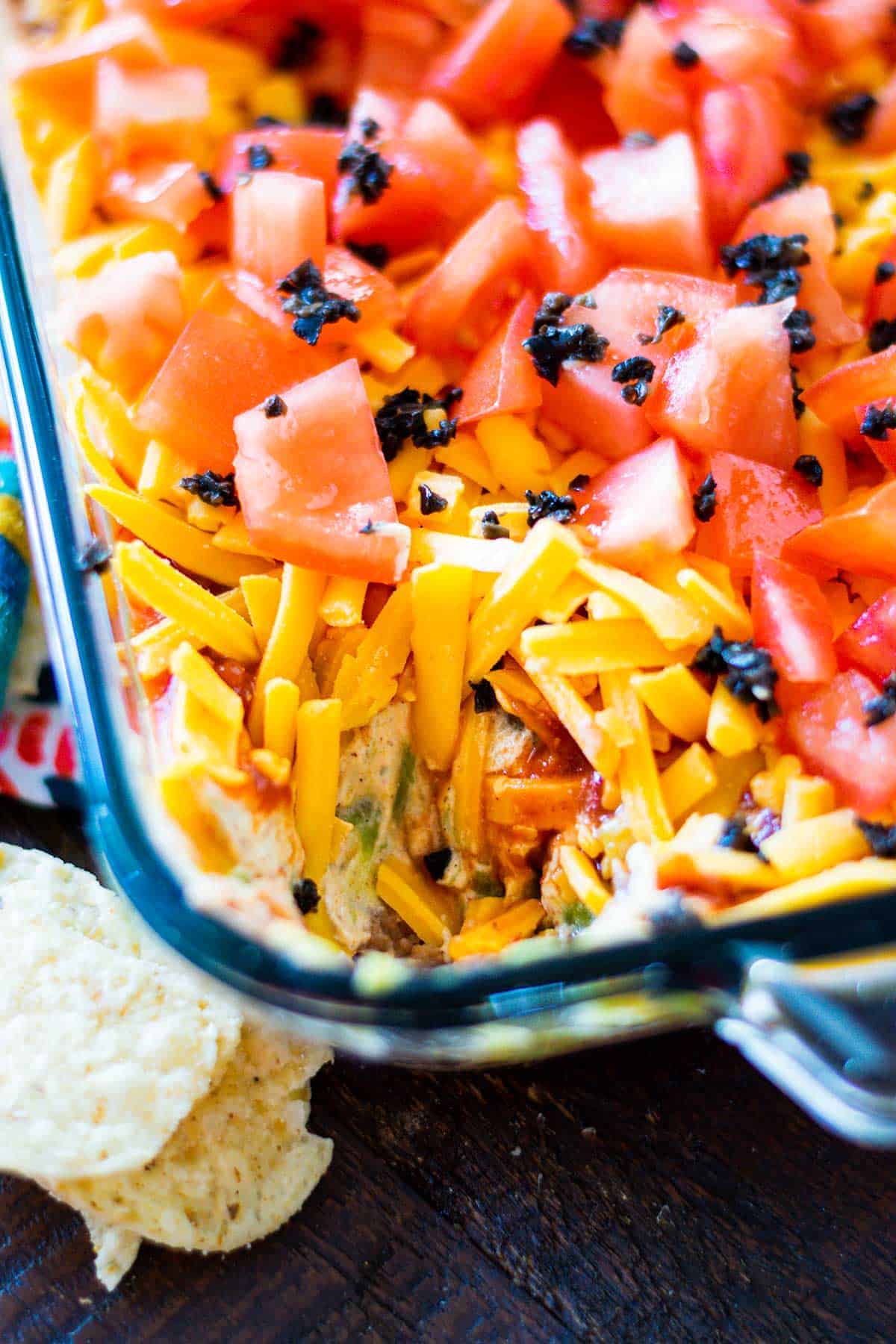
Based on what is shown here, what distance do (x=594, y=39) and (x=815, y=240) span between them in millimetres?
549

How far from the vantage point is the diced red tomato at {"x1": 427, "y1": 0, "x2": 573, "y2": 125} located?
6.40ft

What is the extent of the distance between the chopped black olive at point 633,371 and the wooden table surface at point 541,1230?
91cm

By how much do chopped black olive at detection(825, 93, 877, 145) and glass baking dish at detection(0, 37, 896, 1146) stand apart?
1.36m

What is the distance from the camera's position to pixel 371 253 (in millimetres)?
1793

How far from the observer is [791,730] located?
1422mm

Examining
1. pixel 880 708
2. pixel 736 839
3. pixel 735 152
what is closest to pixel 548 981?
pixel 736 839

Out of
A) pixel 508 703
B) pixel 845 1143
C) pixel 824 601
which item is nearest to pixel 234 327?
pixel 508 703

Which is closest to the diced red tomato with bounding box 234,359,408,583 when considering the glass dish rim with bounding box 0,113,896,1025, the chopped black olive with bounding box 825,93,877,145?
the glass dish rim with bounding box 0,113,896,1025

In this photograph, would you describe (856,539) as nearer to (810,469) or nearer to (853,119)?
(810,469)

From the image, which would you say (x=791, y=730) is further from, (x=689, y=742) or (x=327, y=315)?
(x=327, y=315)

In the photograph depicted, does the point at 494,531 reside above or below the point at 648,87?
below

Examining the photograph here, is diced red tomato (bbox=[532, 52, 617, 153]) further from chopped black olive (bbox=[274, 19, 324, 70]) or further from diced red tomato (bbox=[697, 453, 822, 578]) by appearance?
diced red tomato (bbox=[697, 453, 822, 578])

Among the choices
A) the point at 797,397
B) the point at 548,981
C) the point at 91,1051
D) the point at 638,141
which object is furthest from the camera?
the point at 638,141

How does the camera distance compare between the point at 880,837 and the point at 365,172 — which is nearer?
the point at 880,837
